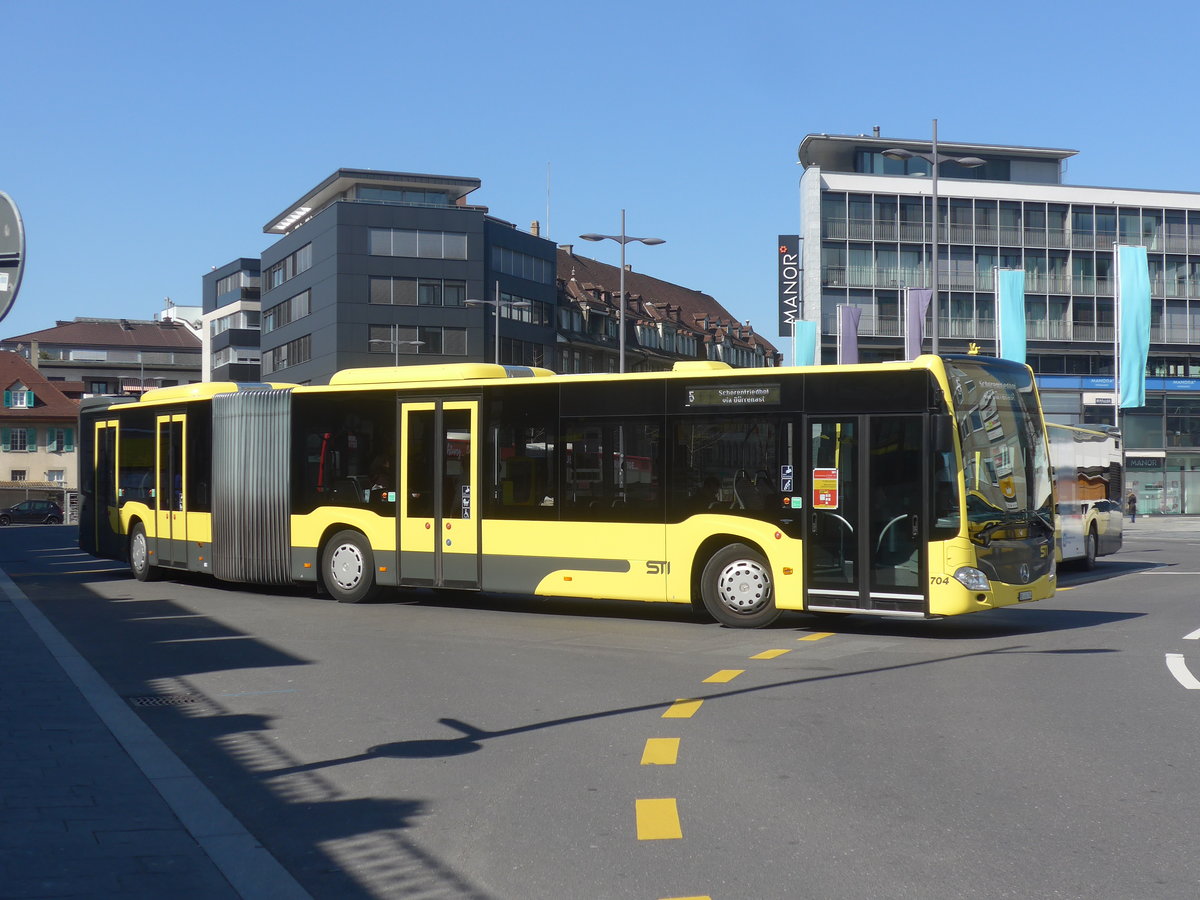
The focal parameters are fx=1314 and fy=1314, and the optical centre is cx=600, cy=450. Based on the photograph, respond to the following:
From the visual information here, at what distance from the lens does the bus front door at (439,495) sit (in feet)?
55.5

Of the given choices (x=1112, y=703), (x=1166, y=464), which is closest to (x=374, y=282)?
(x=1166, y=464)

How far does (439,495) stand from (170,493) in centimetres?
620

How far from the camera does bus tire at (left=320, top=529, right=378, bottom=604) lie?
17922 mm

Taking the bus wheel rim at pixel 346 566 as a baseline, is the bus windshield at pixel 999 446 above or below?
above

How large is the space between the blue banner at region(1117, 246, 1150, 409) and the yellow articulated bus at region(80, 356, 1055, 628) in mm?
43498

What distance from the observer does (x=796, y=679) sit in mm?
Answer: 10875

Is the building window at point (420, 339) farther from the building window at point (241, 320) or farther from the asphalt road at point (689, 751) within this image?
the asphalt road at point (689, 751)

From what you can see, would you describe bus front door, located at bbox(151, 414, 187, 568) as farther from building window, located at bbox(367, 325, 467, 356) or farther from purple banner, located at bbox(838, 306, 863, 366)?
building window, located at bbox(367, 325, 467, 356)

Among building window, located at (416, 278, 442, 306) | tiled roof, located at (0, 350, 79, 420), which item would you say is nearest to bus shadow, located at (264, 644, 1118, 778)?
building window, located at (416, 278, 442, 306)

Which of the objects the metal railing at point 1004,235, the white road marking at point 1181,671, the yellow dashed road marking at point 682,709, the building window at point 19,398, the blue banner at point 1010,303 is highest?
the metal railing at point 1004,235

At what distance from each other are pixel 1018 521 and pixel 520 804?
912cm

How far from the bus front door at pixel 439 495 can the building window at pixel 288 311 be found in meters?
65.3

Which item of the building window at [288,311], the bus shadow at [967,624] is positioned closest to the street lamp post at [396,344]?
the building window at [288,311]

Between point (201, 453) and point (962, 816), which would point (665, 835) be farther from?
point (201, 453)
